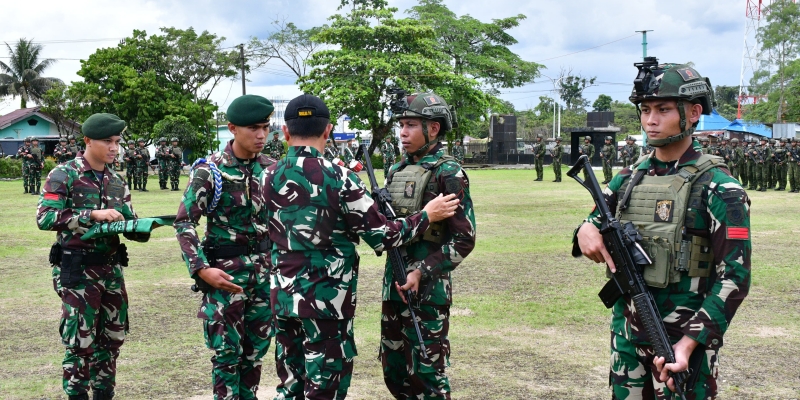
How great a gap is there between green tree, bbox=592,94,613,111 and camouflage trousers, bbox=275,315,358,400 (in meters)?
91.9

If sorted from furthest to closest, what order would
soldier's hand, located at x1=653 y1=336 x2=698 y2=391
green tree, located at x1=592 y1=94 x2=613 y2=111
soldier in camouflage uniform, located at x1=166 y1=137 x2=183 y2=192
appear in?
green tree, located at x1=592 y1=94 x2=613 y2=111 < soldier in camouflage uniform, located at x1=166 y1=137 x2=183 y2=192 < soldier's hand, located at x1=653 y1=336 x2=698 y2=391

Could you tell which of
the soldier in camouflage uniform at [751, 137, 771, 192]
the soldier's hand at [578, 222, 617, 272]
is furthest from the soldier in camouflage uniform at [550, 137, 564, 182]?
the soldier's hand at [578, 222, 617, 272]

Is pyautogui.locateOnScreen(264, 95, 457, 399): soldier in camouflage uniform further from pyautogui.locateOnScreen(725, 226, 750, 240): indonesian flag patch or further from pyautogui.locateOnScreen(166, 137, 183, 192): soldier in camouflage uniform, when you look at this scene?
pyautogui.locateOnScreen(166, 137, 183, 192): soldier in camouflage uniform

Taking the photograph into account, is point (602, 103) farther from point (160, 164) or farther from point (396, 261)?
point (396, 261)

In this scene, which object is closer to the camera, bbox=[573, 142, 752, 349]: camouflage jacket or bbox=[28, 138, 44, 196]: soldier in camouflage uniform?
bbox=[573, 142, 752, 349]: camouflage jacket

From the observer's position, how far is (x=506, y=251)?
11.4 meters

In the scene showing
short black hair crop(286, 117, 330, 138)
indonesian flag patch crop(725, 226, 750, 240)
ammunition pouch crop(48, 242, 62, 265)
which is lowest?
ammunition pouch crop(48, 242, 62, 265)

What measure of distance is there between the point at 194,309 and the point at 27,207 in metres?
14.9

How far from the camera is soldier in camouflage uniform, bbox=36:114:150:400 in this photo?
4.80 metres

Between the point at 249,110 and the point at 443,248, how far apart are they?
1.53m

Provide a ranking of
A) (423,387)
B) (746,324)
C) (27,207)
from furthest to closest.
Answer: (27,207) → (746,324) → (423,387)

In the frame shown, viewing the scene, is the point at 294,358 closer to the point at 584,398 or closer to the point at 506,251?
the point at 584,398

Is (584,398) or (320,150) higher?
(320,150)

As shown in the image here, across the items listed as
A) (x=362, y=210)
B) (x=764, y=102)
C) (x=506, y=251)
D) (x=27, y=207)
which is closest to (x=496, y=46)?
(x=764, y=102)
